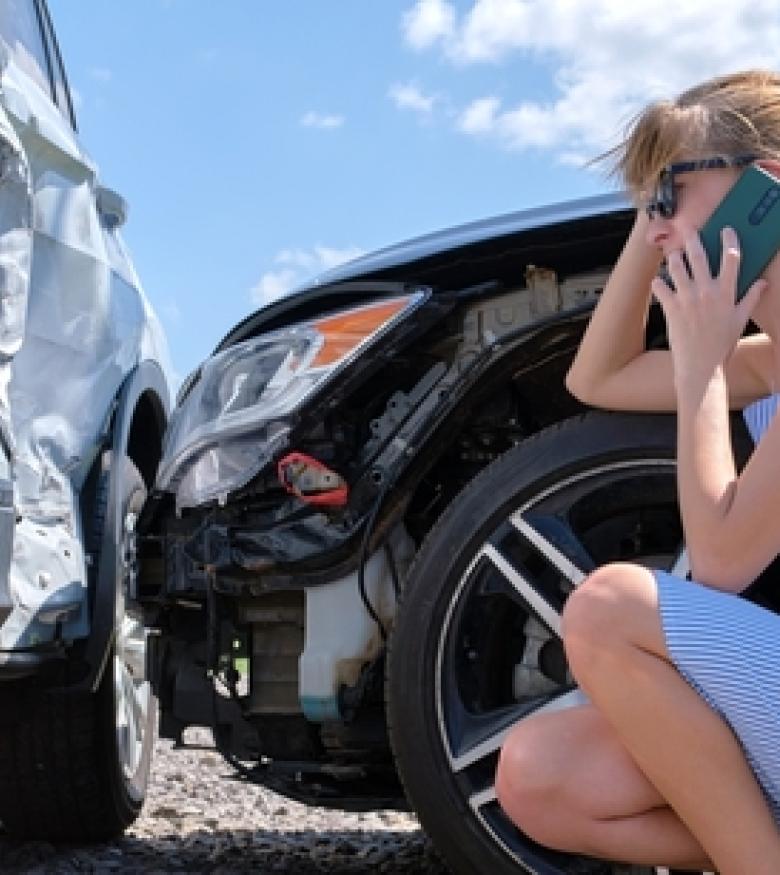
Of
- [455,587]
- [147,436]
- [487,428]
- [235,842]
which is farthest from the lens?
[147,436]

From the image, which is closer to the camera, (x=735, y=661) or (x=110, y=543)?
(x=735, y=661)

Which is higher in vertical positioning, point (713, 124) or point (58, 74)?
point (58, 74)

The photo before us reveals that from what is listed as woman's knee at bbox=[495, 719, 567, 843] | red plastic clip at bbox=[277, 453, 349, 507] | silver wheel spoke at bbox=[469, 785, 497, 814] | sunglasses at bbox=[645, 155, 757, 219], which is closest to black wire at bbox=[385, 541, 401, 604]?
red plastic clip at bbox=[277, 453, 349, 507]

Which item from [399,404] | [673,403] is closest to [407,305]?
[399,404]

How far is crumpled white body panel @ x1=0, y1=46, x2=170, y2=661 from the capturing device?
2.63m

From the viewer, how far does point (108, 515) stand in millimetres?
3326

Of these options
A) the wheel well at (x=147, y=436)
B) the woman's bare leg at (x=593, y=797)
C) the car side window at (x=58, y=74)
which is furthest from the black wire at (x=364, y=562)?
the car side window at (x=58, y=74)

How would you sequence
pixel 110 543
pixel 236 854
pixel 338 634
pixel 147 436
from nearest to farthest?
pixel 338 634 → pixel 110 543 → pixel 236 854 → pixel 147 436

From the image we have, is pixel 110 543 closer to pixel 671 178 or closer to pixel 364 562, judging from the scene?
pixel 364 562

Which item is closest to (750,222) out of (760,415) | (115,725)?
(760,415)

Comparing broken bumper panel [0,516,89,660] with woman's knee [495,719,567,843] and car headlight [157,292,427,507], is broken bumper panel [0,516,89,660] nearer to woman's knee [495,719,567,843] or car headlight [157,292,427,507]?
car headlight [157,292,427,507]

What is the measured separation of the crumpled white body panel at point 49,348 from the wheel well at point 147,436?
271 mm

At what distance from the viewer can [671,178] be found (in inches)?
80.0

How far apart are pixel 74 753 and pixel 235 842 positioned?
533mm
